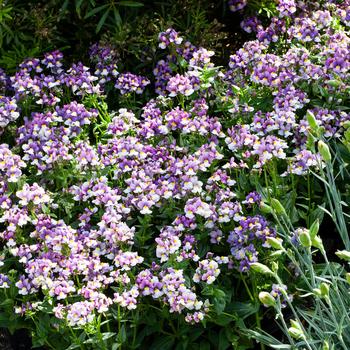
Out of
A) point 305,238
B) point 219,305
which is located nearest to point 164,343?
point 219,305

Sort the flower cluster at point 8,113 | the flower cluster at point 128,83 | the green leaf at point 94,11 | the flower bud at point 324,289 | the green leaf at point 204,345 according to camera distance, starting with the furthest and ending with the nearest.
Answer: the green leaf at point 94,11, the flower cluster at point 128,83, the flower cluster at point 8,113, the green leaf at point 204,345, the flower bud at point 324,289

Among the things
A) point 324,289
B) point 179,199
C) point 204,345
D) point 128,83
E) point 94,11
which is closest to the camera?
point 324,289

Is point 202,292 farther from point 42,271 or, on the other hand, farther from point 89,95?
point 89,95

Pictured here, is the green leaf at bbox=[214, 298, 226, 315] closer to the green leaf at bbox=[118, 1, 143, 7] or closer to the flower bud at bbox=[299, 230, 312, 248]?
the flower bud at bbox=[299, 230, 312, 248]

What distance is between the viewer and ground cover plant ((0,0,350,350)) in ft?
10.1

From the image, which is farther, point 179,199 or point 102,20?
point 102,20

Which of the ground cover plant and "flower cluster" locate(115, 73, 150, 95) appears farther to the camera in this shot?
"flower cluster" locate(115, 73, 150, 95)

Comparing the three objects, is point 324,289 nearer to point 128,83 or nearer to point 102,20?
point 128,83

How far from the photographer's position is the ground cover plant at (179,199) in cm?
309

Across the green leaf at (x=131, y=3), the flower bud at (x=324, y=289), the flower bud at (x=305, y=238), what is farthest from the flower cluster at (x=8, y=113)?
the flower bud at (x=324, y=289)

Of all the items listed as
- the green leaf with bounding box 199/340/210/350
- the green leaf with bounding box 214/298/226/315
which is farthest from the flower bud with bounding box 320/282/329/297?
the green leaf with bounding box 199/340/210/350

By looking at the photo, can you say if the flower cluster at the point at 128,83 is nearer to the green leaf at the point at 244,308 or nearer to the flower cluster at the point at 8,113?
the flower cluster at the point at 8,113

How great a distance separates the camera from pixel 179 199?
11.7ft

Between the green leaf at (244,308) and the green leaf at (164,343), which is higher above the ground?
the green leaf at (244,308)
